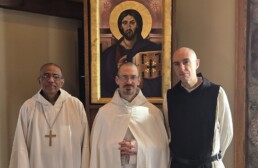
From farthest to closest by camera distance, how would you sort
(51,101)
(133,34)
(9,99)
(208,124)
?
1. (9,99)
2. (133,34)
3. (51,101)
4. (208,124)

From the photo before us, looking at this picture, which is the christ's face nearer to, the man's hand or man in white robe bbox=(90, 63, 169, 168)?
man in white robe bbox=(90, 63, 169, 168)

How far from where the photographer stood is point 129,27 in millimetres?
3676

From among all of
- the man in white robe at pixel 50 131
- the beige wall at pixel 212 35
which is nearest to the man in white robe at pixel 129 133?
the man in white robe at pixel 50 131

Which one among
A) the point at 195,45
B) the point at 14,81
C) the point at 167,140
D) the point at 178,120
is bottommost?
the point at 167,140

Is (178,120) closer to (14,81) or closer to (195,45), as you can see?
(195,45)

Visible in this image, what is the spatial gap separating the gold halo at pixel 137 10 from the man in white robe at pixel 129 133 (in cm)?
94

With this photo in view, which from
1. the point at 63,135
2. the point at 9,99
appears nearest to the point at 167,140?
the point at 63,135

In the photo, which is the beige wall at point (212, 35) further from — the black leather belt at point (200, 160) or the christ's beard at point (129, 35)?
the black leather belt at point (200, 160)

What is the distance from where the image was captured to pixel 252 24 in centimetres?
335

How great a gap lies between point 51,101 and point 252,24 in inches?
79.3

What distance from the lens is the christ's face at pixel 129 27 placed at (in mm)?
3666

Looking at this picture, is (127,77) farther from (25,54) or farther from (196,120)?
(25,54)

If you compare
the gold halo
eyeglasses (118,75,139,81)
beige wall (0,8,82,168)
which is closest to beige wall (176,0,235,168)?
the gold halo

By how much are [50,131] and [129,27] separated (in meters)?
1.36
